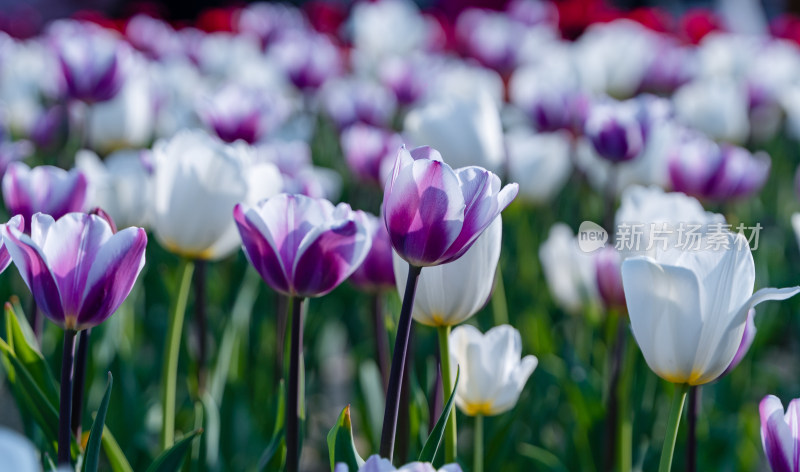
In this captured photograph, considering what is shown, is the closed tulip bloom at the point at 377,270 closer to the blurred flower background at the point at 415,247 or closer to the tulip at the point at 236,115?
the blurred flower background at the point at 415,247

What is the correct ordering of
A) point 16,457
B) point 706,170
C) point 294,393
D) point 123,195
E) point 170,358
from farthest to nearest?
point 706,170 < point 123,195 < point 170,358 < point 294,393 < point 16,457

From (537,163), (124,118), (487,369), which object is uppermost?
(487,369)

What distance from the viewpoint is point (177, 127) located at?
90.3 inches

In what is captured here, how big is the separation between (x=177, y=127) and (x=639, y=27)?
237 cm

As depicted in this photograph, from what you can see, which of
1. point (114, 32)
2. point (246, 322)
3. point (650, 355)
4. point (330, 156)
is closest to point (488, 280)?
point (650, 355)

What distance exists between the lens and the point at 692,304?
0.72 meters

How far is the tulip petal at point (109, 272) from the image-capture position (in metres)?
0.68

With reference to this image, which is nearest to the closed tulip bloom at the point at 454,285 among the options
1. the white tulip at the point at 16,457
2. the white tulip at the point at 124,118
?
the white tulip at the point at 16,457

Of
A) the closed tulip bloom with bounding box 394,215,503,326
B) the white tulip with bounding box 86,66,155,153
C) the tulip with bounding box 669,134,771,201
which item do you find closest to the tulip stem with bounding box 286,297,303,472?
the closed tulip bloom with bounding box 394,215,503,326

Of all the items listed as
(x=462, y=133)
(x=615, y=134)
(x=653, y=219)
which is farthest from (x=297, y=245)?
(x=615, y=134)

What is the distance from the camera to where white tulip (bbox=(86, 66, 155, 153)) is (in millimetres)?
2080

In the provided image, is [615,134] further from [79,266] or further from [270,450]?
[79,266]

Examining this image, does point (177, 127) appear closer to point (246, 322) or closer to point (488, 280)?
point (246, 322)

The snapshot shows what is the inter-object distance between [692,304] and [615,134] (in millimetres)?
808
